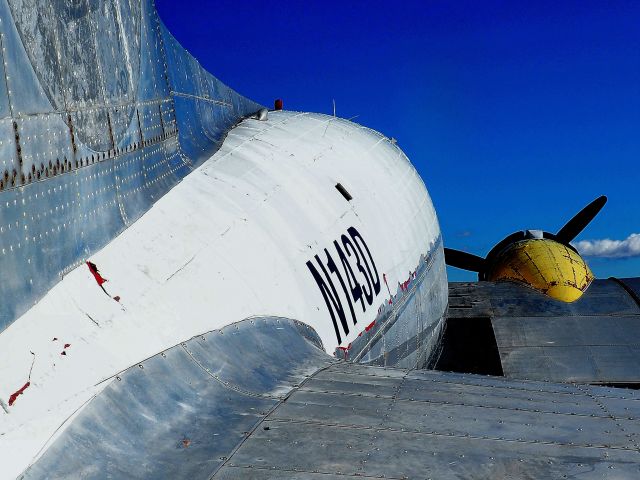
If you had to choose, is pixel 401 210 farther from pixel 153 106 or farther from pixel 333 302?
pixel 153 106

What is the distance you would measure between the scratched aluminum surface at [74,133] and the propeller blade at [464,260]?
14.2 metres

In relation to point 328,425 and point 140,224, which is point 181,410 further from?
point 140,224

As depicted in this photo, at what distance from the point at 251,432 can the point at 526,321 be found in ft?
39.3

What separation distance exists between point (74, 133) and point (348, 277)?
4247 mm

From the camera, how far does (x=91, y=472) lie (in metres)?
4.13

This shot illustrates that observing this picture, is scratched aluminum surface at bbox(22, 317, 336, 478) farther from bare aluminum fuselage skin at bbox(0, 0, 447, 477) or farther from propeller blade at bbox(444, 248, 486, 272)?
propeller blade at bbox(444, 248, 486, 272)

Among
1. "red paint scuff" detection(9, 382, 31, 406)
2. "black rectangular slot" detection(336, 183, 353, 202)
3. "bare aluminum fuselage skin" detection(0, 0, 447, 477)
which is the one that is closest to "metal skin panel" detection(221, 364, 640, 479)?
"bare aluminum fuselage skin" detection(0, 0, 447, 477)

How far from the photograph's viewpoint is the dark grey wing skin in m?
Answer: 4.14

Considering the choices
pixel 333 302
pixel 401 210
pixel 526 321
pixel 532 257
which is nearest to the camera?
pixel 333 302

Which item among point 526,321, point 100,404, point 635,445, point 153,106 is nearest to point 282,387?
Result: point 100,404

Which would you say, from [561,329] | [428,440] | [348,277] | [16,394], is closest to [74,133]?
[16,394]

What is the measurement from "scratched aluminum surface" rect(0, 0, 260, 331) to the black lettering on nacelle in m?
1.75

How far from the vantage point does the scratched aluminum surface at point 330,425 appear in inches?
163

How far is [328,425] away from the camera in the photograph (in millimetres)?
4617
